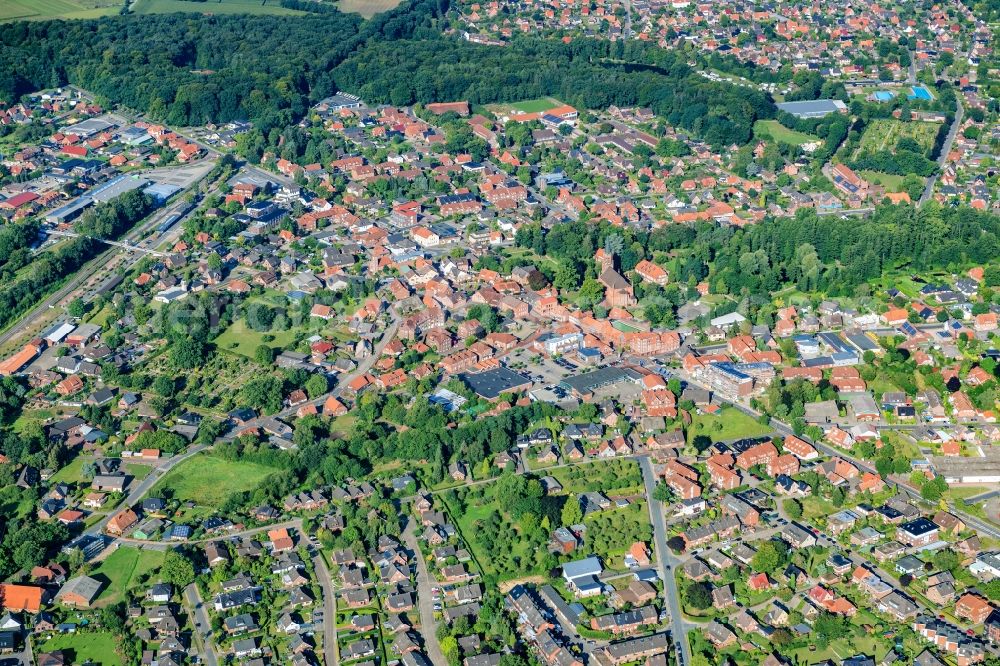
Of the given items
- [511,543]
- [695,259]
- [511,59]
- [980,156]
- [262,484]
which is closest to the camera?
[511,543]

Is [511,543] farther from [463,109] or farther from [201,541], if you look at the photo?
[463,109]

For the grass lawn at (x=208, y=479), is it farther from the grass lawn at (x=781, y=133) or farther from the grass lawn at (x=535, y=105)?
the grass lawn at (x=781, y=133)

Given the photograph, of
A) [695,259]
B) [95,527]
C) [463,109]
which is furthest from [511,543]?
[463,109]

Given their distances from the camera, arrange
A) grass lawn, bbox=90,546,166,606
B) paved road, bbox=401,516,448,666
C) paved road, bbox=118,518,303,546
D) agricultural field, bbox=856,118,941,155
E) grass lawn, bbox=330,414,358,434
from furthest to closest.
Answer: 1. agricultural field, bbox=856,118,941,155
2. grass lawn, bbox=330,414,358,434
3. paved road, bbox=118,518,303,546
4. grass lawn, bbox=90,546,166,606
5. paved road, bbox=401,516,448,666

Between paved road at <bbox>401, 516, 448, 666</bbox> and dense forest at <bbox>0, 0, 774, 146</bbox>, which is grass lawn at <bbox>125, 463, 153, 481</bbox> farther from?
dense forest at <bbox>0, 0, 774, 146</bbox>

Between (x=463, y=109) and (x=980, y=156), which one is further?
(x=463, y=109)

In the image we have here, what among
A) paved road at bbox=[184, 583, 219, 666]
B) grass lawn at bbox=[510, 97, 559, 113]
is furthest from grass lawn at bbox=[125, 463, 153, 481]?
grass lawn at bbox=[510, 97, 559, 113]

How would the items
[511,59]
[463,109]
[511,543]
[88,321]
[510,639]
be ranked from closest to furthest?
1. [510,639]
2. [511,543]
3. [88,321]
4. [463,109]
5. [511,59]
